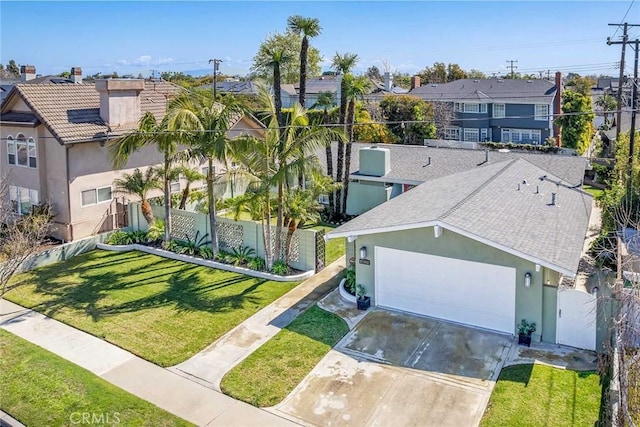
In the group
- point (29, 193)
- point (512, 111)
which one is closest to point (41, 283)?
point (29, 193)

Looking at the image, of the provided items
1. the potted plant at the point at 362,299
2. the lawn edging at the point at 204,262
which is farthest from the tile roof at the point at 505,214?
the lawn edging at the point at 204,262

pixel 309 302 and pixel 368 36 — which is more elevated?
pixel 368 36

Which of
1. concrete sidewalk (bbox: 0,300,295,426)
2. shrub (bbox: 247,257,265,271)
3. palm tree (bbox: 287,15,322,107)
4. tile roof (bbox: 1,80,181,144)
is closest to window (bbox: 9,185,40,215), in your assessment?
tile roof (bbox: 1,80,181,144)

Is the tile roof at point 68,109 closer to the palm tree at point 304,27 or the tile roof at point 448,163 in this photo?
the palm tree at point 304,27

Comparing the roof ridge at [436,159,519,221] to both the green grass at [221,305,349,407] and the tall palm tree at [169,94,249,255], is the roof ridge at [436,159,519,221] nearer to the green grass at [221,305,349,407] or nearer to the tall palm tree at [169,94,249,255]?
the green grass at [221,305,349,407]

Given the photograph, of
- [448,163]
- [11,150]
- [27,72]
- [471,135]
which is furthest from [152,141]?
[471,135]

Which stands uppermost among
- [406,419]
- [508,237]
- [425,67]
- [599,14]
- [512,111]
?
[425,67]

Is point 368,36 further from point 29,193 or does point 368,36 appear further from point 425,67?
point 425,67
